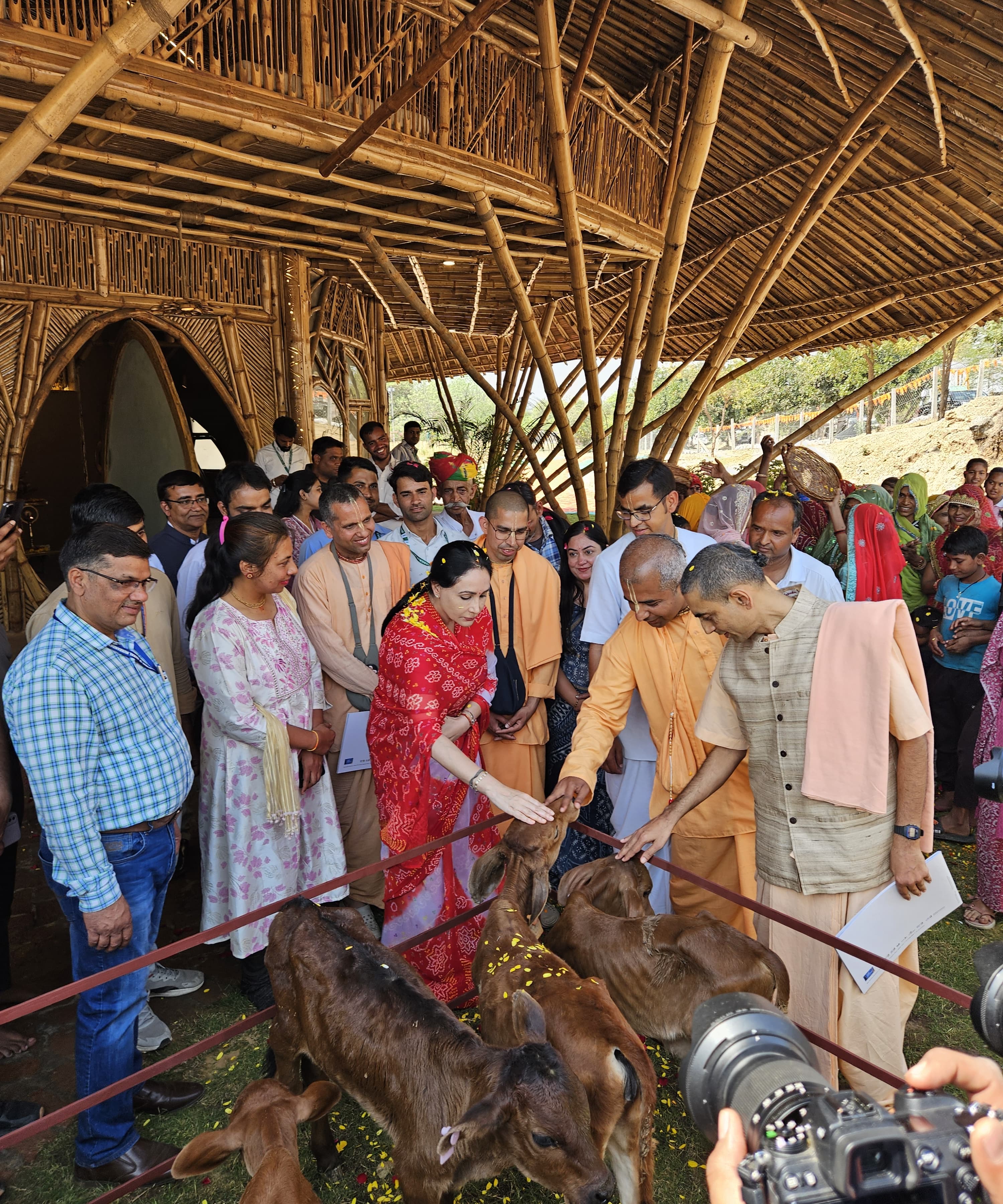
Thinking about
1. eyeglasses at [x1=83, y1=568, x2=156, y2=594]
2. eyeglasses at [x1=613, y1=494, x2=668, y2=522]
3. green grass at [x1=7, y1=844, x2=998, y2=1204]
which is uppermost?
eyeglasses at [x1=613, y1=494, x2=668, y2=522]

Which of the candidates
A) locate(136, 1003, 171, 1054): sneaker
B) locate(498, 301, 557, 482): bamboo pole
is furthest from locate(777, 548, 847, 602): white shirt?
locate(498, 301, 557, 482): bamboo pole

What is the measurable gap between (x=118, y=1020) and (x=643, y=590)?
2.00m

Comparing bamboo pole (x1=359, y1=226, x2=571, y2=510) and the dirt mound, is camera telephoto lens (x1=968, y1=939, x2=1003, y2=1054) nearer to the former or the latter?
bamboo pole (x1=359, y1=226, x2=571, y2=510)

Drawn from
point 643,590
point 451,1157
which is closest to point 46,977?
point 451,1157

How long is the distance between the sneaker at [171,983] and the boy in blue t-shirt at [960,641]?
12.2 ft

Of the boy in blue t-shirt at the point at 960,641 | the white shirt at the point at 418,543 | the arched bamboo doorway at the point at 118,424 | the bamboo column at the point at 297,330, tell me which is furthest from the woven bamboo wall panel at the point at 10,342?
the boy in blue t-shirt at the point at 960,641

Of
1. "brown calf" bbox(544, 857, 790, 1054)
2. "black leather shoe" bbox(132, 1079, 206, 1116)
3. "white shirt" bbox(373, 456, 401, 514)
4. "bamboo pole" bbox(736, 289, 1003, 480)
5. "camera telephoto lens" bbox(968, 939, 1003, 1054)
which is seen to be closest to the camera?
"camera telephoto lens" bbox(968, 939, 1003, 1054)

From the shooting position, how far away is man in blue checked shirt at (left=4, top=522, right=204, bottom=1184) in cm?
216

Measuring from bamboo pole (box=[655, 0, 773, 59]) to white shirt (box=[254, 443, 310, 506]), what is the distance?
13.4 feet

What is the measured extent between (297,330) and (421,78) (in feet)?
12.9

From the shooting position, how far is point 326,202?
17.7 feet

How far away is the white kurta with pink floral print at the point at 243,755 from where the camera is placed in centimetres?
303

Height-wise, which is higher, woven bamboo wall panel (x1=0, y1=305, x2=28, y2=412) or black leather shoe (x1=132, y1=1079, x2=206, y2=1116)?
woven bamboo wall panel (x1=0, y1=305, x2=28, y2=412)

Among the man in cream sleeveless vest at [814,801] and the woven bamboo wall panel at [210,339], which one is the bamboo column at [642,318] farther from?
the man in cream sleeveless vest at [814,801]
